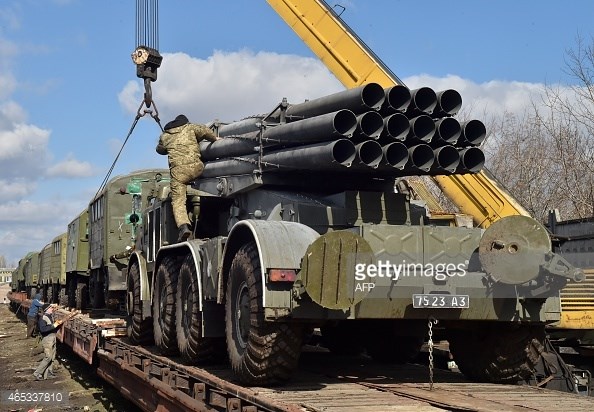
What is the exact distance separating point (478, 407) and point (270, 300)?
1620mm

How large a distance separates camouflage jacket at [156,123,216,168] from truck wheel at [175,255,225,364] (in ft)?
3.95

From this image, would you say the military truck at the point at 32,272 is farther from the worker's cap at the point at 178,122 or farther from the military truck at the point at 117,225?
the worker's cap at the point at 178,122

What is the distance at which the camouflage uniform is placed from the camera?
8.52 metres

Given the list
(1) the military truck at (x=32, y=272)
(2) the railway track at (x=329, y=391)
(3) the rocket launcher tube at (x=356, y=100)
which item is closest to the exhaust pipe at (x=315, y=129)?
(3) the rocket launcher tube at (x=356, y=100)

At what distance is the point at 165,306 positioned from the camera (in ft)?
28.4

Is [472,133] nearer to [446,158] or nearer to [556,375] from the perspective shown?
[446,158]

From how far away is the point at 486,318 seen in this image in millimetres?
6051

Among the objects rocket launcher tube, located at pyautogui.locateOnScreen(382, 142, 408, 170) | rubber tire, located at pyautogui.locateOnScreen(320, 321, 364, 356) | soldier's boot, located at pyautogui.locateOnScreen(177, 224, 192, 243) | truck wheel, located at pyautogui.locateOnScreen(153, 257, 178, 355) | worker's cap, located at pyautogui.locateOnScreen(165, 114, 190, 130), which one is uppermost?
worker's cap, located at pyautogui.locateOnScreen(165, 114, 190, 130)

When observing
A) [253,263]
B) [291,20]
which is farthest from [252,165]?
[291,20]

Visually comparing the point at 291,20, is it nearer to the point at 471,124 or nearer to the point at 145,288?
the point at 145,288

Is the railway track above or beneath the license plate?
beneath
